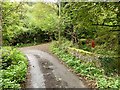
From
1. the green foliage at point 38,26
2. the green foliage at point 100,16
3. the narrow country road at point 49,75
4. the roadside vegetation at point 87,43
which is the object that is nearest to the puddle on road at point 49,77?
the narrow country road at point 49,75

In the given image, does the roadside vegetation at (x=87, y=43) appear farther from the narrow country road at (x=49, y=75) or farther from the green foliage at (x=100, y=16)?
the narrow country road at (x=49, y=75)

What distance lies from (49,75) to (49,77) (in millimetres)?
275

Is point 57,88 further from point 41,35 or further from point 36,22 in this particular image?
point 41,35

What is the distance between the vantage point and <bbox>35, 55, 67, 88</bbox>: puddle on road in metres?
6.43

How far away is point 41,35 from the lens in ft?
49.5

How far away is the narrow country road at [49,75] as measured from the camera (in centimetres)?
645

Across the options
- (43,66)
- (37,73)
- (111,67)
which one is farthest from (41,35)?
(111,67)

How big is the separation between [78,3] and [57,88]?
7.64 feet

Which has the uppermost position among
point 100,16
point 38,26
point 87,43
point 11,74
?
point 100,16

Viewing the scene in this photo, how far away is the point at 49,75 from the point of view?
758 cm

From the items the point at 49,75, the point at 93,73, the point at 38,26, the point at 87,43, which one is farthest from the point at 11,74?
the point at 38,26

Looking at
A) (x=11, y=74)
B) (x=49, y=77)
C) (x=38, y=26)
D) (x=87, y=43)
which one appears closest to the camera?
(x=11, y=74)

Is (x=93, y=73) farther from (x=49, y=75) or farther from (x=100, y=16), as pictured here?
(x=100, y=16)

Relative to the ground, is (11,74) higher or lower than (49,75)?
higher
